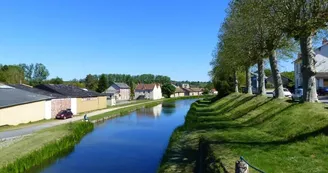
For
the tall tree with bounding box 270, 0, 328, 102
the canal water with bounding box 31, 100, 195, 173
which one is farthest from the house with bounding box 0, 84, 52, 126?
the tall tree with bounding box 270, 0, 328, 102

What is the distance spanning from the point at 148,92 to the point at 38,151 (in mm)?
111369

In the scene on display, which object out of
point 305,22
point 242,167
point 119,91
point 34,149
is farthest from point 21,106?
point 119,91

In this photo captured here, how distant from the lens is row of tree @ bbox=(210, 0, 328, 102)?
17031 mm

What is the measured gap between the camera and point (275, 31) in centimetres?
2498

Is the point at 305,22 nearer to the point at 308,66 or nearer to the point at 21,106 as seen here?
the point at 308,66

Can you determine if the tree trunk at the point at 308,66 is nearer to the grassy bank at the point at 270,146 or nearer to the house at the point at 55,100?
the grassy bank at the point at 270,146

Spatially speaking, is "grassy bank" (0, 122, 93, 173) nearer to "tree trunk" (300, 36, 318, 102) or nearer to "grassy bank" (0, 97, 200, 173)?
"grassy bank" (0, 97, 200, 173)

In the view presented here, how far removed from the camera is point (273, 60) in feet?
90.6

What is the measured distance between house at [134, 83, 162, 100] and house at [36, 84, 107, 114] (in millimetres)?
57205

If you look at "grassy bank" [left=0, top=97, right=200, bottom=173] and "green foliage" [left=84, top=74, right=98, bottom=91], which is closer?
"grassy bank" [left=0, top=97, right=200, bottom=173]

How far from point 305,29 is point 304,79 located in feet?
12.6

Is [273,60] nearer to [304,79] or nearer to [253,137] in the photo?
[304,79]

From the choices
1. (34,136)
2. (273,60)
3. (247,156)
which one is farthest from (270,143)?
(34,136)

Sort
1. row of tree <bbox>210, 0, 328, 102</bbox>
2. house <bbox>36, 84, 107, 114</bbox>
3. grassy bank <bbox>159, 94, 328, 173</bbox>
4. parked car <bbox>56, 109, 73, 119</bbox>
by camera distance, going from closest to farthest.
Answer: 1. grassy bank <bbox>159, 94, 328, 173</bbox>
2. row of tree <bbox>210, 0, 328, 102</bbox>
3. parked car <bbox>56, 109, 73, 119</bbox>
4. house <bbox>36, 84, 107, 114</bbox>
